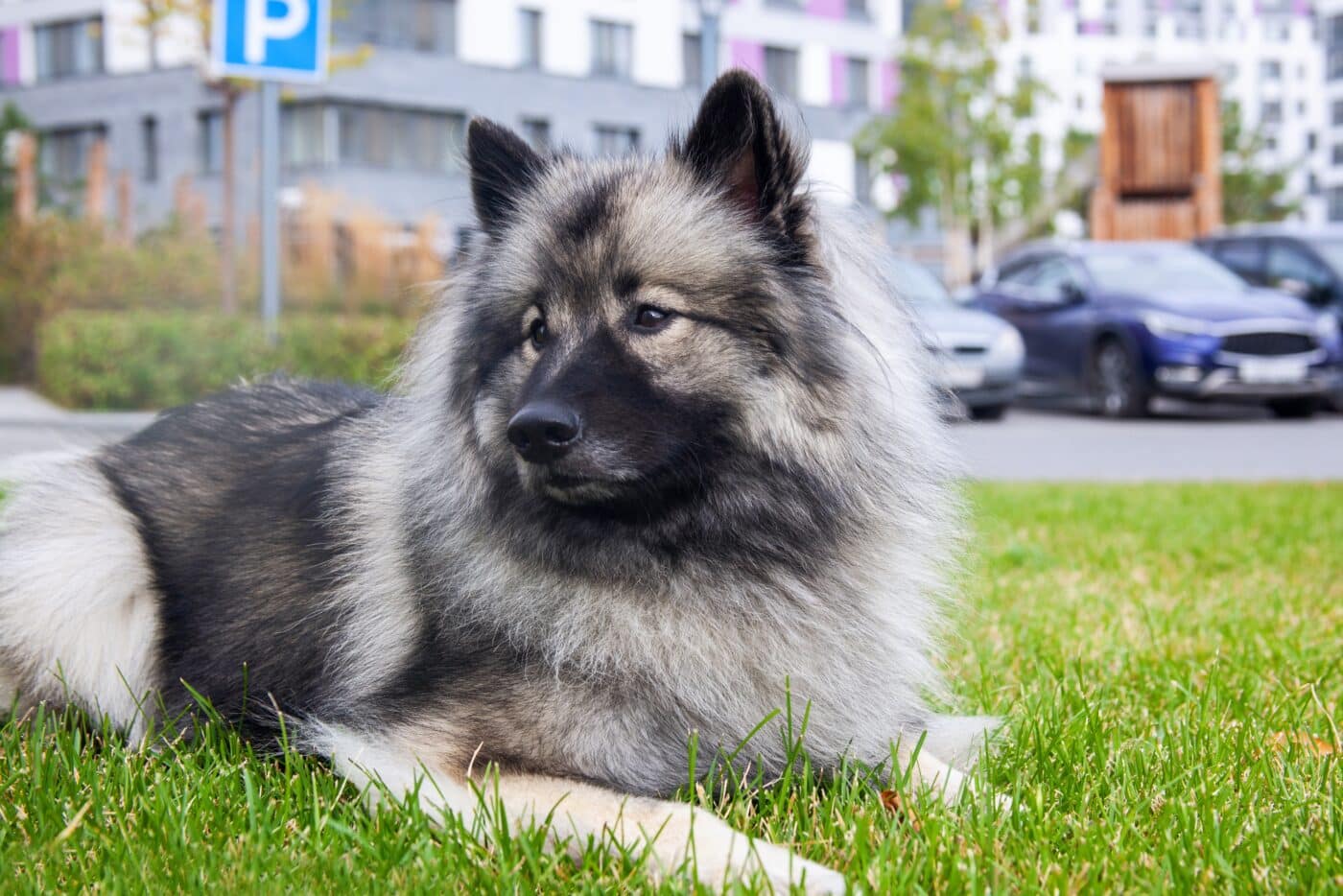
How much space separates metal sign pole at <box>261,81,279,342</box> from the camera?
10320 mm

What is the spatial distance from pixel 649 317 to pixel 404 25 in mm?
34475

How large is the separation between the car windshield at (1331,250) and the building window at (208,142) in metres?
28.5

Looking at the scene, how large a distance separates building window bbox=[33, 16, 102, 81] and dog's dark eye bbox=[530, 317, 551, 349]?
38.8m

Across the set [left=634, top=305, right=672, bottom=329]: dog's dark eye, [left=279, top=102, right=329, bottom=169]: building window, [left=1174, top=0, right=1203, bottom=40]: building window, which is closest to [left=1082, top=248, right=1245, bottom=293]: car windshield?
[left=634, top=305, right=672, bottom=329]: dog's dark eye

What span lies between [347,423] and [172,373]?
30.7 feet

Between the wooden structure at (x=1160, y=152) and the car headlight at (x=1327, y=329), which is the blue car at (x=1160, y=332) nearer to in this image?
the car headlight at (x=1327, y=329)

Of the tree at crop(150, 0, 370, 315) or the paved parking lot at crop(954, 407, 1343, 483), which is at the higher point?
the tree at crop(150, 0, 370, 315)

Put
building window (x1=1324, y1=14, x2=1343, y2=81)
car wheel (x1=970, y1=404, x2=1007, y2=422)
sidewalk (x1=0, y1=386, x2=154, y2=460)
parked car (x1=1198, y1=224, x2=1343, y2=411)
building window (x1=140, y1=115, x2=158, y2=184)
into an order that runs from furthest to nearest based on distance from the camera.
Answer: building window (x1=1324, y1=14, x2=1343, y2=81), building window (x1=140, y1=115, x2=158, y2=184), parked car (x1=1198, y1=224, x2=1343, y2=411), car wheel (x1=970, y1=404, x2=1007, y2=422), sidewalk (x1=0, y1=386, x2=154, y2=460)

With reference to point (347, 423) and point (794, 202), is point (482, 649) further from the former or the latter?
point (794, 202)

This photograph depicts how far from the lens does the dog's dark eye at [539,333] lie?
283cm

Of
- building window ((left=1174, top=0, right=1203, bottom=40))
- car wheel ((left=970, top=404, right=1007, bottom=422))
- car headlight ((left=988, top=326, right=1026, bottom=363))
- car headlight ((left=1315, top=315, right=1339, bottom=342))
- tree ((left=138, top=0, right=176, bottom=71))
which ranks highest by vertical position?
building window ((left=1174, top=0, right=1203, bottom=40))

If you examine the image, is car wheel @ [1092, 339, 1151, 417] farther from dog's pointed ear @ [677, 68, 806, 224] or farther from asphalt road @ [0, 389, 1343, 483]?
dog's pointed ear @ [677, 68, 806, 224]

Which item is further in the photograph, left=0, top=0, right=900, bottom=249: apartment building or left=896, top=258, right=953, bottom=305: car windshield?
left=0, top=0, right=900, bottom=249: apartment building

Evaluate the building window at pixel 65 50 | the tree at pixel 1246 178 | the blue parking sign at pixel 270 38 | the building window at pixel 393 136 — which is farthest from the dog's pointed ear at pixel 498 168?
the tree at pixel 1246 178
